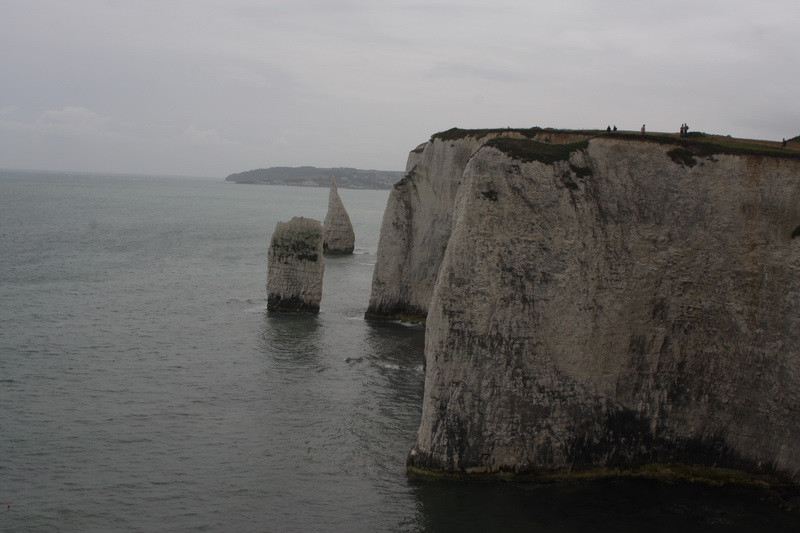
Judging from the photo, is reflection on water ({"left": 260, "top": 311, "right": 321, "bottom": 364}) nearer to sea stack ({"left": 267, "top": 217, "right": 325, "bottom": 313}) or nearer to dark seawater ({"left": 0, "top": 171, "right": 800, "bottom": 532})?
dark seawater ({"left": 0, "top": 171, "right": 800, "bottom": 532})

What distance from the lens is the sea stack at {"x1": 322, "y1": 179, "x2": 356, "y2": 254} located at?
257 feet

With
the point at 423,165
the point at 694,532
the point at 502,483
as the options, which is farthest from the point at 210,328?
the point at 694,532

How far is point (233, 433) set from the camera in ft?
80.6

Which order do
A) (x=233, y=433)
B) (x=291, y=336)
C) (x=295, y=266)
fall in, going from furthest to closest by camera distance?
(x=295, y=266)
(x=291, y=336)
(x=233, y=433)

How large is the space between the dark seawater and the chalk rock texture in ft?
7.10

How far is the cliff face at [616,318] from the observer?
67.9 ft

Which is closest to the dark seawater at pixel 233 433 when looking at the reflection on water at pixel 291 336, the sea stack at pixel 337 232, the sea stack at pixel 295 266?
the reflection on water at pixel 291 336

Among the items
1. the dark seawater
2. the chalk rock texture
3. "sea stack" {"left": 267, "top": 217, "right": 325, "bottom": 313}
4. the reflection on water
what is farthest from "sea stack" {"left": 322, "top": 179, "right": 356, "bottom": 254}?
the chalk rock texture

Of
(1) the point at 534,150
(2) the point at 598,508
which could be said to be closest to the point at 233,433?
(2) the point at 598,508

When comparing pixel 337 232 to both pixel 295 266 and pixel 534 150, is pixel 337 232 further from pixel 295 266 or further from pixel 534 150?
pixel 534 150

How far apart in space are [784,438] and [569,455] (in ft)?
21.4

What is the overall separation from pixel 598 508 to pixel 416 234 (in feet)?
83.2

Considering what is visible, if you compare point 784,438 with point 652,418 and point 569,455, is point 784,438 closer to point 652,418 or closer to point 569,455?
point 652,418

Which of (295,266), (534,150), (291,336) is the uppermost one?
(534,150)
